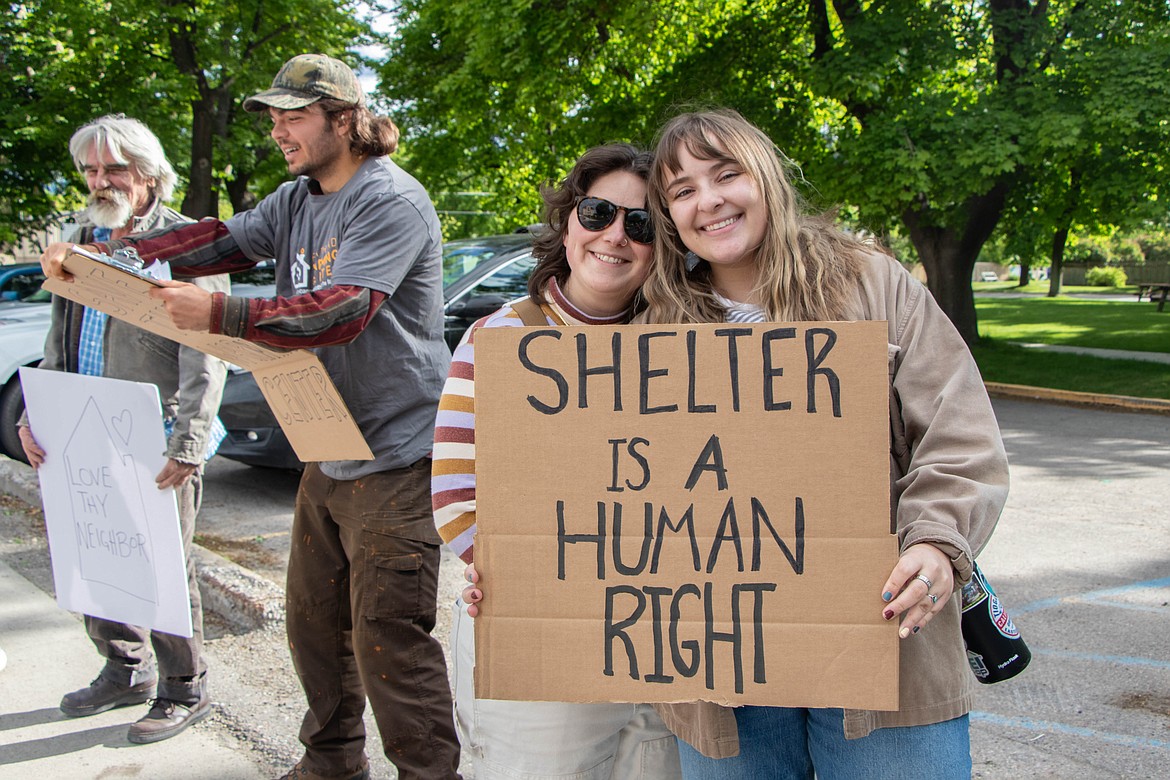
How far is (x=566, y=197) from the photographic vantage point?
212 cm

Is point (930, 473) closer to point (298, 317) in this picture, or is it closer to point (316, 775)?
point (298, 317)

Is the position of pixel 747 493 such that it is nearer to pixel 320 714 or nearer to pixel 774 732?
pixel 774 732

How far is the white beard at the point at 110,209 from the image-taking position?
3.25m

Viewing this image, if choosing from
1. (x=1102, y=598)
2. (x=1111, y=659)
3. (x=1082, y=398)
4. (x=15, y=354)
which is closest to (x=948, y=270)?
(x=1082, y=398)

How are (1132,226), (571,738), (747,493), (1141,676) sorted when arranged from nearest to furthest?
1. (747,493)
2. (571,738)
3. (1141,676)
4. (1132,226)

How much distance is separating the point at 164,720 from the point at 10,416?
16.6ft

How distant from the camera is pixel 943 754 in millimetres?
1648

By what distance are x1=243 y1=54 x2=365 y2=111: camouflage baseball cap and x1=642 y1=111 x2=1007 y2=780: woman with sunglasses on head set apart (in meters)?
1.11

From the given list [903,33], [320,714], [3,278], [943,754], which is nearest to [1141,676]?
[943,754]

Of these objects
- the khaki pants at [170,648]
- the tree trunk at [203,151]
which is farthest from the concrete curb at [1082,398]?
the tree trunk at [203,151]

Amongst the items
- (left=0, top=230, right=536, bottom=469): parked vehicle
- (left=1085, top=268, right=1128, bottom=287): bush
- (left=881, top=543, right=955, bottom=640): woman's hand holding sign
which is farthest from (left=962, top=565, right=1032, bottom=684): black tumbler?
(left=1085, top=268, right=1128, bottom=287): bush

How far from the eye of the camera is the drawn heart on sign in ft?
10.6

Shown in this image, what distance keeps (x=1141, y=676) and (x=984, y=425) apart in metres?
2.84

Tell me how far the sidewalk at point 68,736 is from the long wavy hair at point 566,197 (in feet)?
6.57
